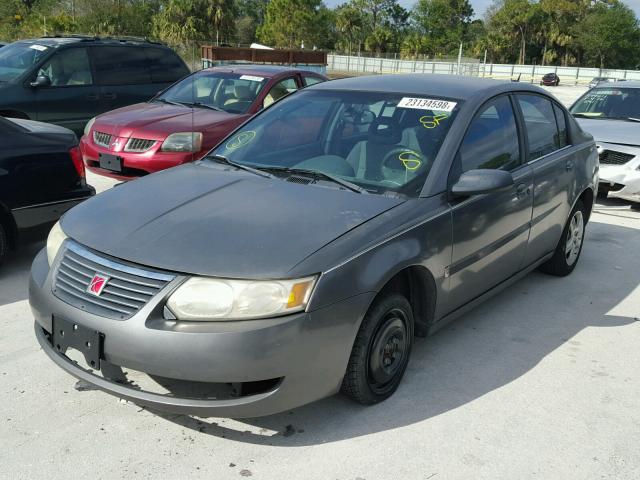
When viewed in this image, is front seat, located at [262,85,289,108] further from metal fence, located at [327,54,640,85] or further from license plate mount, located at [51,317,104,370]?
metal fence, located at [327,54,640,85]

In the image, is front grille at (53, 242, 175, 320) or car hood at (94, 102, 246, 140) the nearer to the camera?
front grille at (53, 242, 175, 320)

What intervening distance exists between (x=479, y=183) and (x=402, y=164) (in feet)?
1.43

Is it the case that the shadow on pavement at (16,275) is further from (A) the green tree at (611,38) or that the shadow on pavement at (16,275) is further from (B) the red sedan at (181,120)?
(A) the green tree at (611,38)

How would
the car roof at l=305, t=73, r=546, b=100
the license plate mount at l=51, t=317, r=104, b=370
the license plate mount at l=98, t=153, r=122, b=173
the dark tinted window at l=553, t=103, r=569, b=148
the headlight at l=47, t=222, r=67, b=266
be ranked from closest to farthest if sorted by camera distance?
the license plate mount at l=51, t=317, r=104, b=370 < the headlight at l=47, t=222, r=67, b=266 < the car roof at l=305, t=73, r=546, b=100 < the dark tinted window at l=553, t=103, r=569, b=148 < the license plate mount at l=98, t=153, r=122, b=173

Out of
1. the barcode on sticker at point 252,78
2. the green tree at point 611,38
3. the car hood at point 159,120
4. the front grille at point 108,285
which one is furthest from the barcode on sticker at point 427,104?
the green tree at point 611,38

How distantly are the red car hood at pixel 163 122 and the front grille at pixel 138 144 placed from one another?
0.14ft

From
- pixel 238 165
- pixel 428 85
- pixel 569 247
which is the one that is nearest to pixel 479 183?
pixel 428 85

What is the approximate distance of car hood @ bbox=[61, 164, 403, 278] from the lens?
2.85 metres

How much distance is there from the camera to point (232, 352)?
105 inches

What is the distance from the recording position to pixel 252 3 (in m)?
119

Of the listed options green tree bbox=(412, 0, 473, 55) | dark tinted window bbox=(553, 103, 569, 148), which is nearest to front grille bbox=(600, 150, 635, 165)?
dark tinted window bbox=(553, 103, 569, 148)

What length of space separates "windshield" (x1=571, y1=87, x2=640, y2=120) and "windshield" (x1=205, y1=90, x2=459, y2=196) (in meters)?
6.00

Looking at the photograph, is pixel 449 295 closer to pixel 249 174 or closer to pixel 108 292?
pixel 249 174

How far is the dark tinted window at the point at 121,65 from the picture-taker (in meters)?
9.44
